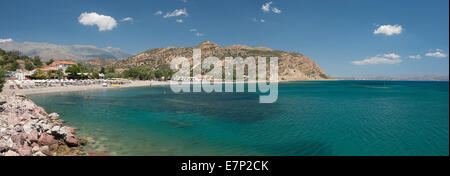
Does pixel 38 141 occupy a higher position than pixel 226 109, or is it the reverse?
pixel 38 141

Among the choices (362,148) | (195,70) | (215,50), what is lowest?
(362,148)

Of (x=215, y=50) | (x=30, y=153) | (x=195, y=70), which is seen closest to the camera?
(x=30, y=153)

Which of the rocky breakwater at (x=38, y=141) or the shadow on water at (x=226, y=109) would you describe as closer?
the rocky breakwater at (x=38, y=141)

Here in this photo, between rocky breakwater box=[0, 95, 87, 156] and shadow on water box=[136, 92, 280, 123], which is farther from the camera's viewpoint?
shadow on water box=[136, 92, 280, 123]

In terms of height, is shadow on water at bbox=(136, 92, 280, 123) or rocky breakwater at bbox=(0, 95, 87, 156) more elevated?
rocky breakwater at bbox=(0, 95, 87, 156)

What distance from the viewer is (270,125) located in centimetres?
1683

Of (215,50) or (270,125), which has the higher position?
(215,50)

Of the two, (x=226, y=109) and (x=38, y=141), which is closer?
(x=38, y=141)

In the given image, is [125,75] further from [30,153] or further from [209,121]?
[30,153]

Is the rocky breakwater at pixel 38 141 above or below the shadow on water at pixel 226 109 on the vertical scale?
above
